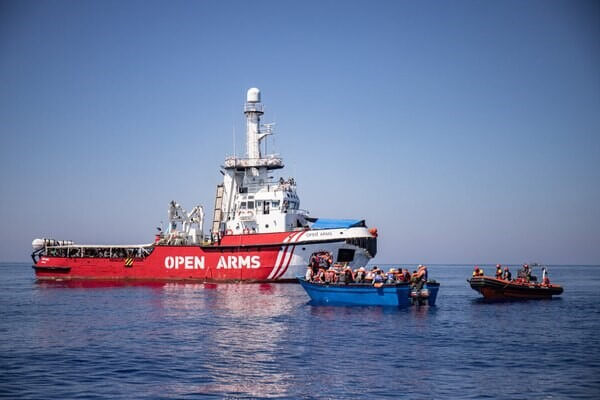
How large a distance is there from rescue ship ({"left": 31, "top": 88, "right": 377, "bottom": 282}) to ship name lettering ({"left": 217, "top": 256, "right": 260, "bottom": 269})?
89mm

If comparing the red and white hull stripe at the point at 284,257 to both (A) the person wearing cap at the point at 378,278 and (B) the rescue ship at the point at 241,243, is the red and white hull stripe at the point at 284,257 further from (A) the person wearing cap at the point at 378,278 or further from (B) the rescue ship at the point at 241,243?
(A) the person wearing cap at the point at 378,278

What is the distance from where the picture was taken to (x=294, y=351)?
2141cm

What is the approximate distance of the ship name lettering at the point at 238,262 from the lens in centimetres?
5053

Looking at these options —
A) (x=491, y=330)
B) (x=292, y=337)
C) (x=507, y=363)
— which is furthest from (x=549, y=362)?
(x=292, y=337)

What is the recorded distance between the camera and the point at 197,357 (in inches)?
794

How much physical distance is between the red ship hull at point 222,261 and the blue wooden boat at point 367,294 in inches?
455

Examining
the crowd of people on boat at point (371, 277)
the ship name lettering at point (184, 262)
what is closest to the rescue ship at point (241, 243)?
the ship name lettering at point (184, 262)

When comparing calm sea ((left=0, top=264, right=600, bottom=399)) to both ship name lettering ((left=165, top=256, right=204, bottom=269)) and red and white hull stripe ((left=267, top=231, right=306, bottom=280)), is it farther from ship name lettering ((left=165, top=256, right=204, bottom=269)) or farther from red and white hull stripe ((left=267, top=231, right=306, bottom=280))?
ship name lettering ((left=165, top=256, right=204, bottom=269))

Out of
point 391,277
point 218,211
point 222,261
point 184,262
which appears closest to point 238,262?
point 222,261

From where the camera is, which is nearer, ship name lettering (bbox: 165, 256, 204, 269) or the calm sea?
the calm sea

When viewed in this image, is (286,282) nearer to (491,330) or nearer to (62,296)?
(62,296)

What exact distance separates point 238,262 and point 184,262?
609cm

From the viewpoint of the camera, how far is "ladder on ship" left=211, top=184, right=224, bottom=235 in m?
56.9

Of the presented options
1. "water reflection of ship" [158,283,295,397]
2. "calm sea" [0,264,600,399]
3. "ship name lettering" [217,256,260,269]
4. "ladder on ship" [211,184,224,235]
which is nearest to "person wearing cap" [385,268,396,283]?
"calm sea" [0,264,600,399]
